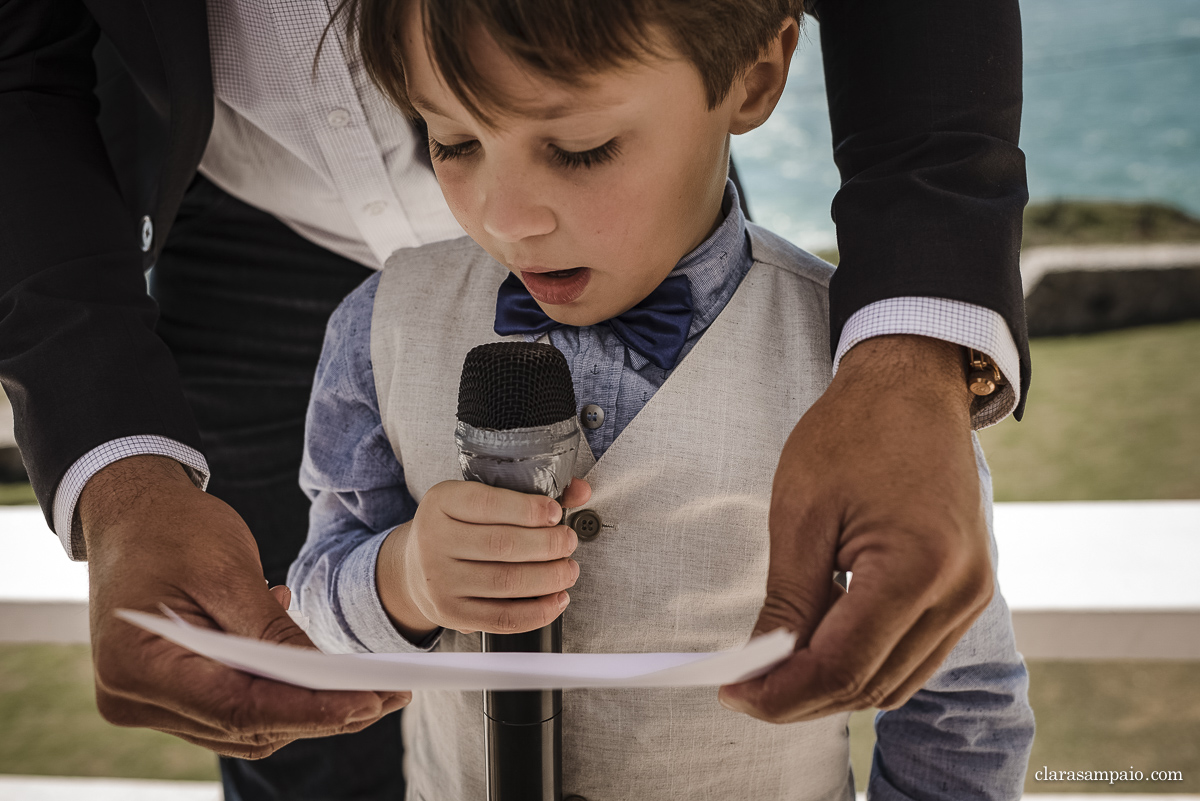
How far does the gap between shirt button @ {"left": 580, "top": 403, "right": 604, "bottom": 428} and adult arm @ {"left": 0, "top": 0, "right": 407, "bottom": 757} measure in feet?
1.19

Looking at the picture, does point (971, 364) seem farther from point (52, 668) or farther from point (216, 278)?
point (52, 668)

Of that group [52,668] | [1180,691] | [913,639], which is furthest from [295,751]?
[1180,691]

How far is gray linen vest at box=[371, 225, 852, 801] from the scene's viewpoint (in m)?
0.89

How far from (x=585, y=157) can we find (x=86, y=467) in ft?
2.05

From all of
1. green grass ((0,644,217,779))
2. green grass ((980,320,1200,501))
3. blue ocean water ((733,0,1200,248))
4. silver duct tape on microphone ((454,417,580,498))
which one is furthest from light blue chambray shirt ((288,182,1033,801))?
blue ocean water ((733,0,1200,248))

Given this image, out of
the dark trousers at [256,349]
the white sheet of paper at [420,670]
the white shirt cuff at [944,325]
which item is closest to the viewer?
the white sheet of paper at [420,670]

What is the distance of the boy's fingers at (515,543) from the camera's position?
28.7 inches

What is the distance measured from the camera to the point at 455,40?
0.69 meters

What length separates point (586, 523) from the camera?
897 mm

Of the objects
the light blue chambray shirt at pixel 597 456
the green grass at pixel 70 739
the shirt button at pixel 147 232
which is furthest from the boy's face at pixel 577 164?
the green grass at pixel 70 739

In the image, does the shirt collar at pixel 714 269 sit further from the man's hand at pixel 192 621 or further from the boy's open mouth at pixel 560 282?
the man's hand at pixel 192 621

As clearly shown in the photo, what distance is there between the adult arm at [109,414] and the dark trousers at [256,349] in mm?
338

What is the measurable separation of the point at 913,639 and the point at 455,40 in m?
0.59

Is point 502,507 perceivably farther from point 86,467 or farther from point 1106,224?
point 1106,224
